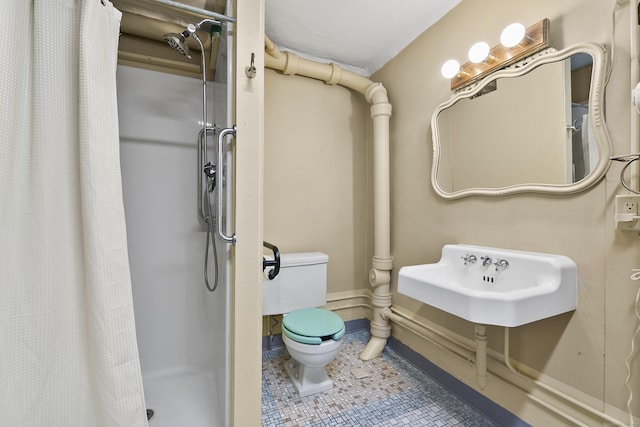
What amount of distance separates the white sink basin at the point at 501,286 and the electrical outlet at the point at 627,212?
23cm

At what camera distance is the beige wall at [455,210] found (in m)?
1.07

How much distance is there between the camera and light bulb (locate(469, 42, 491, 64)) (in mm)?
1434

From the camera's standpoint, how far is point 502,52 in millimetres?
1400

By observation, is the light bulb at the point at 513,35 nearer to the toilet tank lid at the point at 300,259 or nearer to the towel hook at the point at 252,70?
the towel hook at the point at 252,70

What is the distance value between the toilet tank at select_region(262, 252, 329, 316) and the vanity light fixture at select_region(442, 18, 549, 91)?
1.43 m

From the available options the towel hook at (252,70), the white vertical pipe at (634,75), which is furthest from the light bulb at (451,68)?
the towel hook at (252,70)

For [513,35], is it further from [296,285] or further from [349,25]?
[296,285]

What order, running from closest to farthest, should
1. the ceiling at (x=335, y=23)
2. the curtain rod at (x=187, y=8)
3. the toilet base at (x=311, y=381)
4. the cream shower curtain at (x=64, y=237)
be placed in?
1. the cream shower curtain at (x=64, y=237)
2. the curtain rod at (x=187, y=8)
3. the ceiling at (x=335, y=23)
4. the toilet base at (x=311, y=381)


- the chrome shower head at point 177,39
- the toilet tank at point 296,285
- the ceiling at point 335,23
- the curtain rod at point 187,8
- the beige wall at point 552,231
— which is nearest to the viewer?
the curtain rod at point 187,8

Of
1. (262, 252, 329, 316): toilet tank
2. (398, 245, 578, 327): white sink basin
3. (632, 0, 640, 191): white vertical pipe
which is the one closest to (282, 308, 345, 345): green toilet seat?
(262, 252, 329, 316): toilet tank

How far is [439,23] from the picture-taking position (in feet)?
5.79

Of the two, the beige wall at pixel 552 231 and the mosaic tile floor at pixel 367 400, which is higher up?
the beige wall at pixel 552 231

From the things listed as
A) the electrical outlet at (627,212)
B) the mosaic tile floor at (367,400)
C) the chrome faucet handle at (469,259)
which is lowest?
the mosaic tile floor at (367,400)

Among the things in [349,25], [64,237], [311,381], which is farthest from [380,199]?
[64,237]
